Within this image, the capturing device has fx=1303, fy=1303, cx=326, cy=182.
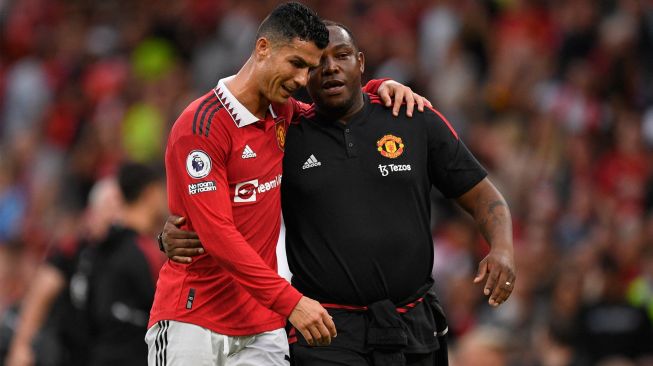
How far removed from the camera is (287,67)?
610cm

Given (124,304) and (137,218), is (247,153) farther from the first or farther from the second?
(137,218)

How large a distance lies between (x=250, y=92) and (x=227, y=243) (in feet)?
2.52

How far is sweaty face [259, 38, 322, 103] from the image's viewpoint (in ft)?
20.0

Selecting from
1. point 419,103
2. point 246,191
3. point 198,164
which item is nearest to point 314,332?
point 246,191

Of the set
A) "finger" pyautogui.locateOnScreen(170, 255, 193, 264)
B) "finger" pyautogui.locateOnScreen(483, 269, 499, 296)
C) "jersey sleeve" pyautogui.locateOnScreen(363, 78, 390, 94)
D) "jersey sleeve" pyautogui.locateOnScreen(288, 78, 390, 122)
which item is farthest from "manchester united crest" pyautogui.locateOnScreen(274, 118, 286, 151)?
"finger" pyautogui.locateOnScreen(483, 269, 499, 296)

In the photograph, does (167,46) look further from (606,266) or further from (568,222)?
(606,266)

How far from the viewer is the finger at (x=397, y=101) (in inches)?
258

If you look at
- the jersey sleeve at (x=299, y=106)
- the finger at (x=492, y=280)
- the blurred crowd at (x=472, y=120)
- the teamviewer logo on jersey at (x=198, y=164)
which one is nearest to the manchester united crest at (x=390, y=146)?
the jersey sleeve at (x=299, y=106)

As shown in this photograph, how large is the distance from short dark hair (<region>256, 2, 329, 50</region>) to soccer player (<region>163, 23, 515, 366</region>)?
21cm

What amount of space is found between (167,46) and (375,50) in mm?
3817

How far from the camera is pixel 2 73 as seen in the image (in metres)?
18.4

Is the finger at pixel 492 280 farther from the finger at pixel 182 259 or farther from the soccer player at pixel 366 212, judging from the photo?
the finger at pixel 182 259

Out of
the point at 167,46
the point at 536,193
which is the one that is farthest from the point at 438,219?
the point at 167,46

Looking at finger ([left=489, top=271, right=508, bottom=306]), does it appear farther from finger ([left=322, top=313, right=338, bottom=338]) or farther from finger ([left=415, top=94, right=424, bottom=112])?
finger ([left=415, top=94, right=424, bottom=112])
